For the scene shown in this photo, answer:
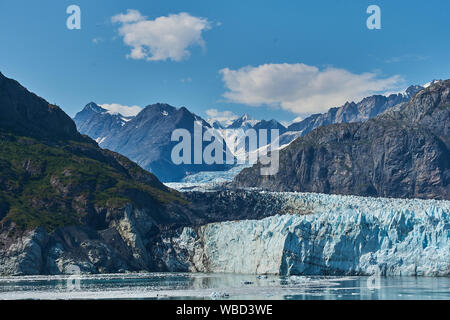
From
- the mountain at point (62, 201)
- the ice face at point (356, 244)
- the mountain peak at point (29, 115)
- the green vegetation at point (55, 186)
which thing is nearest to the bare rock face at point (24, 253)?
the mountain at point (62, 201)

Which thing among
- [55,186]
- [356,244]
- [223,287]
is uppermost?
[55,186]

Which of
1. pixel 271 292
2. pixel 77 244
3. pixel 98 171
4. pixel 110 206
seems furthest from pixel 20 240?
pixel 271 292

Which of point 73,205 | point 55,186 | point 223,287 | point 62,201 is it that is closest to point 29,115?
point 55,186

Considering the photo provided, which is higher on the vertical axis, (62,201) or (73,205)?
(62,201)

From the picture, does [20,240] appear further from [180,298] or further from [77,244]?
[180,298]

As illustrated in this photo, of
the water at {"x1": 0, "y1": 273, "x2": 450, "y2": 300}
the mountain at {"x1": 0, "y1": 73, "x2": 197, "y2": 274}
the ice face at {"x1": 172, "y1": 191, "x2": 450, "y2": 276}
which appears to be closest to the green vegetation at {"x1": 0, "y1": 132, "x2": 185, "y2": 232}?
the mountain at {"x1": 0, "y1": 73, "x2": 197, "y2": 274}
